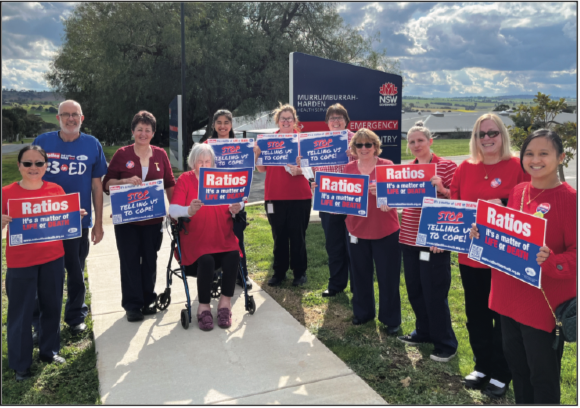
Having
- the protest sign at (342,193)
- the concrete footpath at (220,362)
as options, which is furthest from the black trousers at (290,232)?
the protest sign at (342,193)

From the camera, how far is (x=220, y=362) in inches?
163

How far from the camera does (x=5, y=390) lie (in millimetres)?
3816

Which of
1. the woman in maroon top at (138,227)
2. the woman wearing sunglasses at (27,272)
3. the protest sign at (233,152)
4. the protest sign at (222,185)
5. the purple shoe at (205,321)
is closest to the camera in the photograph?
the woman wearing sunglasses at (27,272)

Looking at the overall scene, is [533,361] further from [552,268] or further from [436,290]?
[436,290]

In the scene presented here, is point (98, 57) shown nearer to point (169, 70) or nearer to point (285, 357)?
point (169, 70)

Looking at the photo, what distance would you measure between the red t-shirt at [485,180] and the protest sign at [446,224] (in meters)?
0.09

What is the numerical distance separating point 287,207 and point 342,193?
4.33 feet

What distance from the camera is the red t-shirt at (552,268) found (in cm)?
263

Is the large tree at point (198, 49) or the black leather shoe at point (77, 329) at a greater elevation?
the large tree at point (198, 49)

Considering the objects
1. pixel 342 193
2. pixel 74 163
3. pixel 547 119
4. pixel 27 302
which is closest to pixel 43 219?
pixel 27 302

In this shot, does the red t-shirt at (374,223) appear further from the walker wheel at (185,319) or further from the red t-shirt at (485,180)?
the walker wheel at (185,319)

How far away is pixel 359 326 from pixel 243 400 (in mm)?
1741

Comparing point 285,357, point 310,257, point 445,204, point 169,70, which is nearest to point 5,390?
point 285,357

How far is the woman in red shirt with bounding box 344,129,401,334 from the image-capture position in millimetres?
4730
